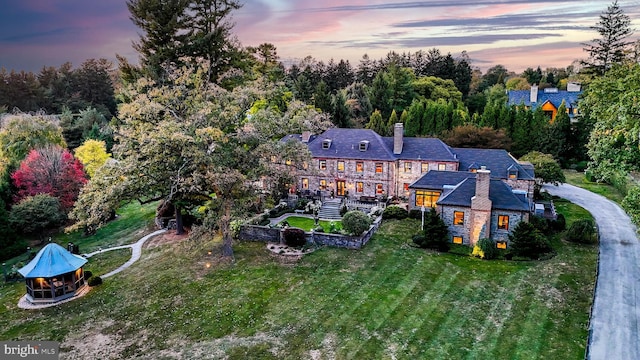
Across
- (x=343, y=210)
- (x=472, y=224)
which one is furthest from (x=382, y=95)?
(x=472, y=224)

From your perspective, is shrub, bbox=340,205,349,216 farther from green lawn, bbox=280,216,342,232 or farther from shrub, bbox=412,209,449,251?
shrub, bbox=412,209,449,251

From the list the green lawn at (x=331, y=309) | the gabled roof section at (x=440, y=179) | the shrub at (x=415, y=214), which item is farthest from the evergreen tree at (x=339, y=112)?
the green lawn at (x=331, y=309)

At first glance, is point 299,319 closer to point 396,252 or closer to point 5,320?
point 396,252

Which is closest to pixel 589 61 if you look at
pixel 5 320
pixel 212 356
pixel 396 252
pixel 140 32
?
pixel 396 252

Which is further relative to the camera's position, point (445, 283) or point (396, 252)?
point (396, 252)

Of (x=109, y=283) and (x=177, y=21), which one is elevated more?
(x=177, y=21)

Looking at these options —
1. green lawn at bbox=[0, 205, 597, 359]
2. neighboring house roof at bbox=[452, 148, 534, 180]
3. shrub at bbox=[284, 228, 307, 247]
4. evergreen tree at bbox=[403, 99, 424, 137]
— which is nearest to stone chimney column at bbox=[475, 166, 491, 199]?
green lawn at bbox=[0, 205, 597, 359]

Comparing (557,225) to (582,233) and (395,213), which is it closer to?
(582,233)
